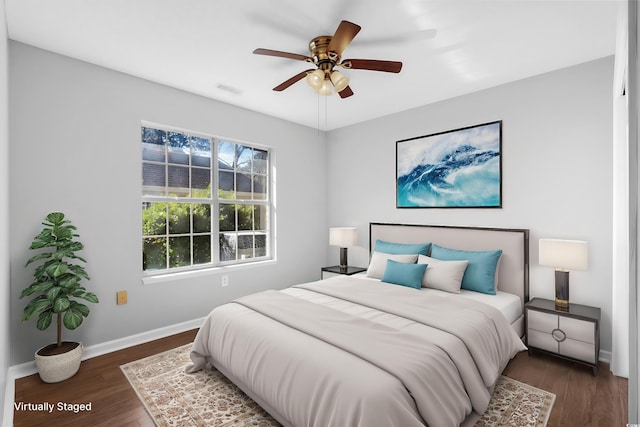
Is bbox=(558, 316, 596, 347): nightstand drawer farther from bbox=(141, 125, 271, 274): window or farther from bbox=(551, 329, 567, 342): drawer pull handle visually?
bbox=(141, 125, 271, 274): window

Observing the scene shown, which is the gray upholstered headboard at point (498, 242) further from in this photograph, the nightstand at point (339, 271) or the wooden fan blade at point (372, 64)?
the wooden fan blade at point (372, 64)

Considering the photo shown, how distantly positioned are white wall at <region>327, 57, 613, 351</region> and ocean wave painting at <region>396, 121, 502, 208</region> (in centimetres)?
9

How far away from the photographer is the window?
3.33 m

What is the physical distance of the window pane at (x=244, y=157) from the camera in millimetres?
4066

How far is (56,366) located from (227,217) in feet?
6.94

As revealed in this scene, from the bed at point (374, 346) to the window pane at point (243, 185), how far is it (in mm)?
1682

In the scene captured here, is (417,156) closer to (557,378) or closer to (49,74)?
(557,378)

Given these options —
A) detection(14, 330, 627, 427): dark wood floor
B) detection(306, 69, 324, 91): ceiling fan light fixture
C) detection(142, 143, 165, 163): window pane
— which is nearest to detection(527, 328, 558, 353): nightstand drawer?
detection(14, 330, 627, 427): dark wood floor

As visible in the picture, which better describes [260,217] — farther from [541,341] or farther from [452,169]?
[541,341]

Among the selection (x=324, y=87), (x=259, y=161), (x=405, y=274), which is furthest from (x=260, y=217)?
(x=324, y=87)

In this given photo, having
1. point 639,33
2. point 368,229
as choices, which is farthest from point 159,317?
point 639,33

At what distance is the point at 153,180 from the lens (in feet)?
10.9

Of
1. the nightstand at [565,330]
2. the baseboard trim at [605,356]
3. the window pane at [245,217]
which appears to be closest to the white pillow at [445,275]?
the nightstand at [565,330]

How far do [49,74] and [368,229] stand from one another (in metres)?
3.73
